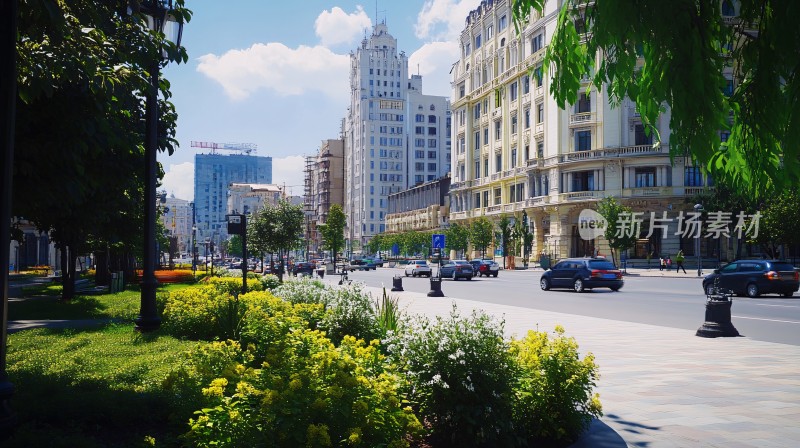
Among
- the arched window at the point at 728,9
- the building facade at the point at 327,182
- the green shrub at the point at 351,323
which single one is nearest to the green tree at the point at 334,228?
the green shrub at the point at 351,323

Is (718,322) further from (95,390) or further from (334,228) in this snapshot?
(334,228)

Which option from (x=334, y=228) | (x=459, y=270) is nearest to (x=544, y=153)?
(x=334, y=228)

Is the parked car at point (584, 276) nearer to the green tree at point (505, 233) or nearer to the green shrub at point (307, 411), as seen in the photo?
the green shrub at point (307, 411)

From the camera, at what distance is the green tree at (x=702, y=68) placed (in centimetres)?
333

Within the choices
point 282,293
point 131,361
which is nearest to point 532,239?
point 282,293

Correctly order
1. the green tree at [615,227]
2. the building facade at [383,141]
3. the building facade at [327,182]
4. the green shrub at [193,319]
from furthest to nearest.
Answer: the building facade at [327,182] → the building facade at [383,141] → the green tree at [615,227] → the green shrub at [193,319]

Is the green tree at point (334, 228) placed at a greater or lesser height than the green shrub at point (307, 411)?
greater

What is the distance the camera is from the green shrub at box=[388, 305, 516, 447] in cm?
507

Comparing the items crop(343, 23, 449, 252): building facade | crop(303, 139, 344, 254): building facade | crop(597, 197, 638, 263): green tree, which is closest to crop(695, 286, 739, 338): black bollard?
crop(597, 197, 638, 263): green tree

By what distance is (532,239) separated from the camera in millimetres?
70000

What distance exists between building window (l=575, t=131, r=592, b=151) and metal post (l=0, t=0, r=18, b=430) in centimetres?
6469

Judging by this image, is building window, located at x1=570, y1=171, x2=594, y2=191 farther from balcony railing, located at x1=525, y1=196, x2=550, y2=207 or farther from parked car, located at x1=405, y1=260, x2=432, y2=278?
parked car, located at x1=405, y1=260, x2=432, y2=278

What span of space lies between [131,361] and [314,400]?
5599mm

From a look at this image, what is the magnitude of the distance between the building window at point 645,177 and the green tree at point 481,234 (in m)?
19.2
